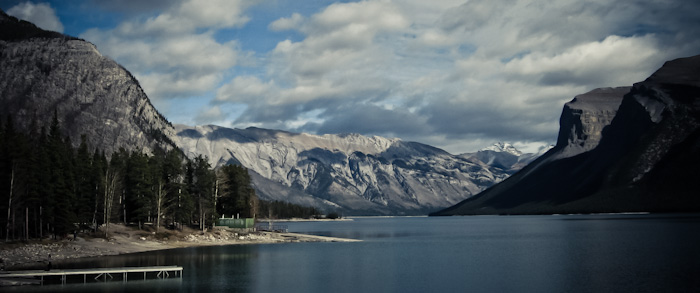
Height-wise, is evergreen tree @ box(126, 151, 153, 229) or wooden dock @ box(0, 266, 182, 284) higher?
evergreen tree @ box(126, 151, 153, 229)

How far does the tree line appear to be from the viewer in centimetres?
8975

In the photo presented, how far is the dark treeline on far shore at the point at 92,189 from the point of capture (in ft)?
294

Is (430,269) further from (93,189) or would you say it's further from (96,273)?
(93,189)

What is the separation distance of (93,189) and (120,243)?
49.1ft

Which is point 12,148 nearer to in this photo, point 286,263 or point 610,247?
point 286,263

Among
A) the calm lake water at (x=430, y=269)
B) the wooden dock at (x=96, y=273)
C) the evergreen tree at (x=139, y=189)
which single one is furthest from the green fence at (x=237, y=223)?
the wooden dock at (x=96, y=273)

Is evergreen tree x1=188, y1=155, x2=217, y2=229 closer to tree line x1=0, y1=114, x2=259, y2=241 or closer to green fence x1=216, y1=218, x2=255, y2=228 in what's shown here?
tree line x1=0, y1=114, x2=259, y2=241

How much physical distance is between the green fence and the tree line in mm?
5730

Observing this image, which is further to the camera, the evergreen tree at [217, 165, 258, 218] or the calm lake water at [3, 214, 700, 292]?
the evergreen tree at [217, 165, 258, 218]

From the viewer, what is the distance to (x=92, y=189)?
371 ft

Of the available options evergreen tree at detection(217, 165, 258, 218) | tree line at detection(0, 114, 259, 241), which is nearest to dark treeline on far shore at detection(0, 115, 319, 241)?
tree line at detection(0, 114, 259, 241)

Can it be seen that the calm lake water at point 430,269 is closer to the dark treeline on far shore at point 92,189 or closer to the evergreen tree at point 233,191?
the dark treeline on far shore at point 92,189

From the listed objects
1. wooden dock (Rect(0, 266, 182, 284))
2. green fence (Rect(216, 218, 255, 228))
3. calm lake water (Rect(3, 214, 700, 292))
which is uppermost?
green fence (Rect(216, 218, 255, 228))

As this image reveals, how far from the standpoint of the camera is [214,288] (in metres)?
62.0
